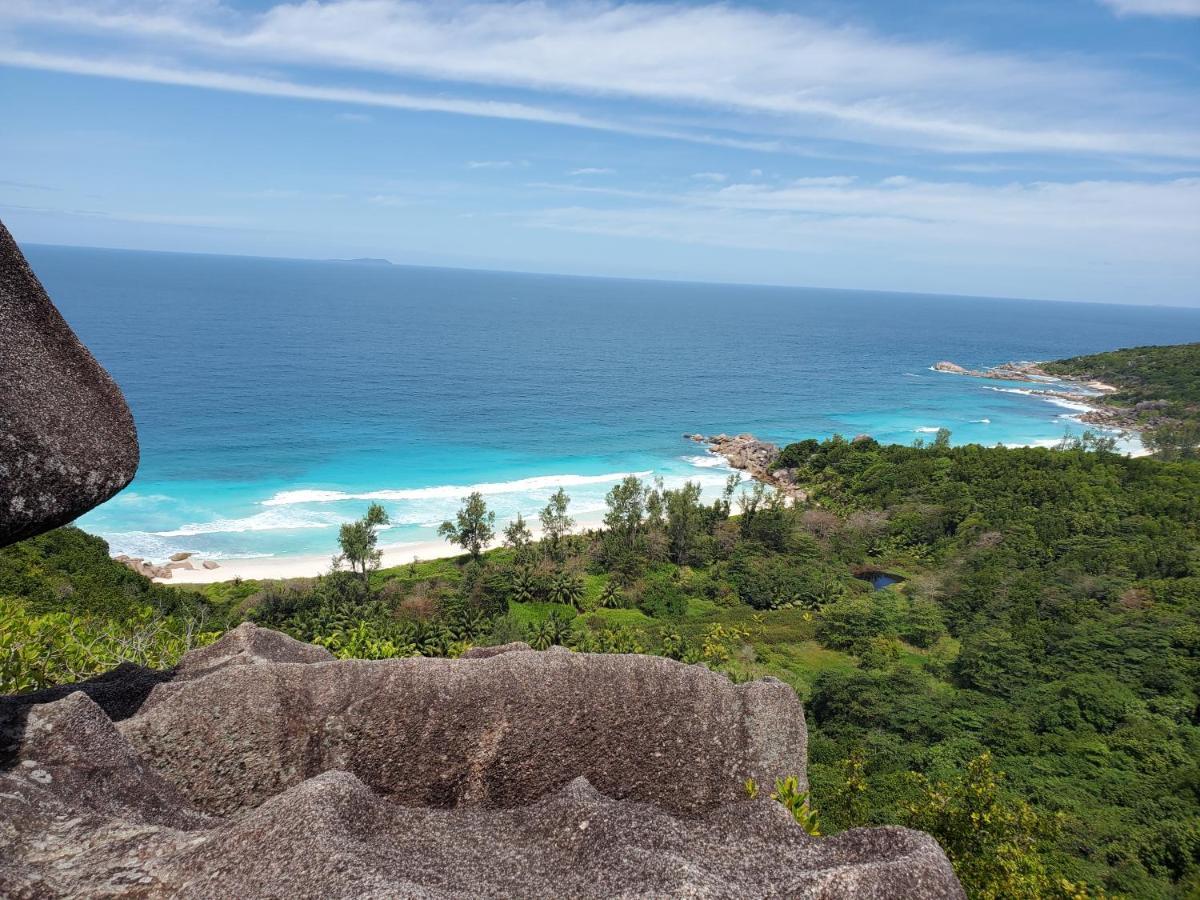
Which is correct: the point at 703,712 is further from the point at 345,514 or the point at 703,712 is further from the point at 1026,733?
the point at 345,514

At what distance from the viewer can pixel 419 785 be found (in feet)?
36.4

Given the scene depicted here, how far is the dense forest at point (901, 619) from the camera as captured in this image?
19.5 metres

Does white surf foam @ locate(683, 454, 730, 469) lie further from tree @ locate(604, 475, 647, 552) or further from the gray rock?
the gray rock

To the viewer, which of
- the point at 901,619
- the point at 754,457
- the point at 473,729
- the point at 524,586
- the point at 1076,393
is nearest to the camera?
the point at 473,729

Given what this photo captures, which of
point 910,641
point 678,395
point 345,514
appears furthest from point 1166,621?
point 678,395

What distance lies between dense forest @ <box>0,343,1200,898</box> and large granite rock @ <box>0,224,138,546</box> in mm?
8948

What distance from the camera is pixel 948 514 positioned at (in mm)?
58969

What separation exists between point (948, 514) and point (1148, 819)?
3865cm

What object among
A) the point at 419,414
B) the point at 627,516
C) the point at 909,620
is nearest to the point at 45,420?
the point at 909,620

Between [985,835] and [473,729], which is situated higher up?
[473,729]

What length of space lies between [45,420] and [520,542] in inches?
1857

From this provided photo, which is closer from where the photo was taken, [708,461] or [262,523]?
[262,523]

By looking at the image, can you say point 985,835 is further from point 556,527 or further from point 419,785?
point 556,527

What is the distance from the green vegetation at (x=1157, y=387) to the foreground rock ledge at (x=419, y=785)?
86.9m
